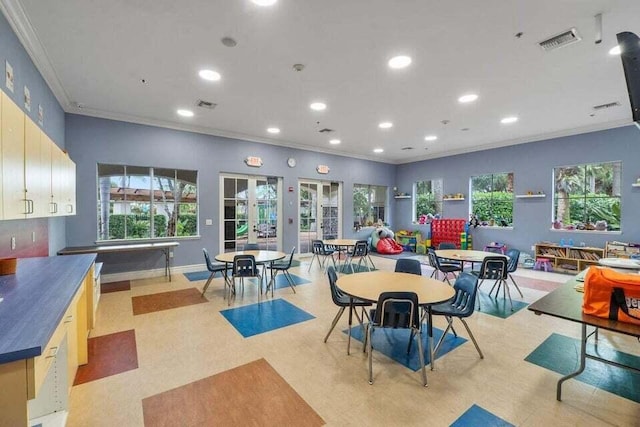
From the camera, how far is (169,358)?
2789 mm

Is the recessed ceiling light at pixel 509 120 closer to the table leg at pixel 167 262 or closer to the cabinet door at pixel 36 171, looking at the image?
the cabinet door at pixel 36 171

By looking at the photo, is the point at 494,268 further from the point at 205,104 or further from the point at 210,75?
the point at 205,104

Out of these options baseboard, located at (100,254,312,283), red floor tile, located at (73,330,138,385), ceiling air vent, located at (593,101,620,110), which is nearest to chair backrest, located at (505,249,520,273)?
ceiling air vent, located at (593,101,620,110)

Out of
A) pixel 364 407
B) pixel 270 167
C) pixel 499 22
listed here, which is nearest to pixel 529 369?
pixel 364 407

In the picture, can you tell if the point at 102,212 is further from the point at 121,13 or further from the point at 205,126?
the point at 121,13

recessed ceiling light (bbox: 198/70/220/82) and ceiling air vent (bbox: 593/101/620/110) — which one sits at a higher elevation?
recessed ceiling light (bbox: 198/70/220/82)

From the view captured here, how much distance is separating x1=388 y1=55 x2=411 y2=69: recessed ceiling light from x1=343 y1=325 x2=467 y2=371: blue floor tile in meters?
3.23

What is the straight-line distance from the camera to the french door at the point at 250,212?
689cm

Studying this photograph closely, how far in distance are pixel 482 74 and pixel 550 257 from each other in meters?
5.05

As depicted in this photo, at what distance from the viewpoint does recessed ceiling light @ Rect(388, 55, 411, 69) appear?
3.41 meters

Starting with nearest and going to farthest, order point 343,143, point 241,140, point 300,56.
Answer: point 300,56 → point 241,140 → point 343,143

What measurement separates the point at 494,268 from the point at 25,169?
5.28 m

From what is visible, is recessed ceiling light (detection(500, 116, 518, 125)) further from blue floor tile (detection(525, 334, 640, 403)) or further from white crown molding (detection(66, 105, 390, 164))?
white crown molding (detection(66, 105, 390, 164))

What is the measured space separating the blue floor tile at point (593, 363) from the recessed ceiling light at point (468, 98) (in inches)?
137
